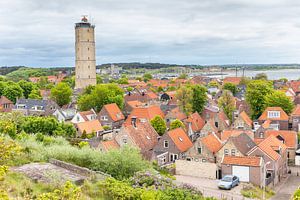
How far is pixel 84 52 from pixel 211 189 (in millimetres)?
60219

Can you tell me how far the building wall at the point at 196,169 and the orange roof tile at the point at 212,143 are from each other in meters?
2.17

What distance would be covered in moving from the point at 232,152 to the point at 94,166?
567 inches

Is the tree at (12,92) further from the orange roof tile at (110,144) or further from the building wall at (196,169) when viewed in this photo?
the building wall at (196,169)

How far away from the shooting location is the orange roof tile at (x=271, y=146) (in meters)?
32.4

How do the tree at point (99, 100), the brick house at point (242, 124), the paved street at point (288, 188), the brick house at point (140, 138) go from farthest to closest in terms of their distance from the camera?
1. the tree at point (99, 100)
2. the brick house at point (242, 124)
3. the brick house at point (140, 138)
4. the paved street at point (288, 188)

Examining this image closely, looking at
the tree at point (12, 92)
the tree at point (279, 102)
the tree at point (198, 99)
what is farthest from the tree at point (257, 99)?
the tree at point (12, 92)

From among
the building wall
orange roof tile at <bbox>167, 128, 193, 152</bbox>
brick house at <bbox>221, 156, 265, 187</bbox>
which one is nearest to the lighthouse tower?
orange roof tile at <bbox>167, 128, 193, 152</bbox>

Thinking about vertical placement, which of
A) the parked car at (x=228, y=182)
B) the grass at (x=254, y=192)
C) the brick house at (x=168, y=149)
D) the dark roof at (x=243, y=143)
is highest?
the dark roof at (x=243, y=143)

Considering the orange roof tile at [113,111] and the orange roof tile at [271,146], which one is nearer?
the orange roof tile at [271,146]

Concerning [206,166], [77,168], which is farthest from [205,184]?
[77,168]

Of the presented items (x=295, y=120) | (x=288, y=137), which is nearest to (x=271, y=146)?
(x=288, y=137)

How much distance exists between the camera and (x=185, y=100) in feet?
186

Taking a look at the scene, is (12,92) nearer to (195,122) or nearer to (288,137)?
(195,122)

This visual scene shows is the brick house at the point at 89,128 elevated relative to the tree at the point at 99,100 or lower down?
lower down
